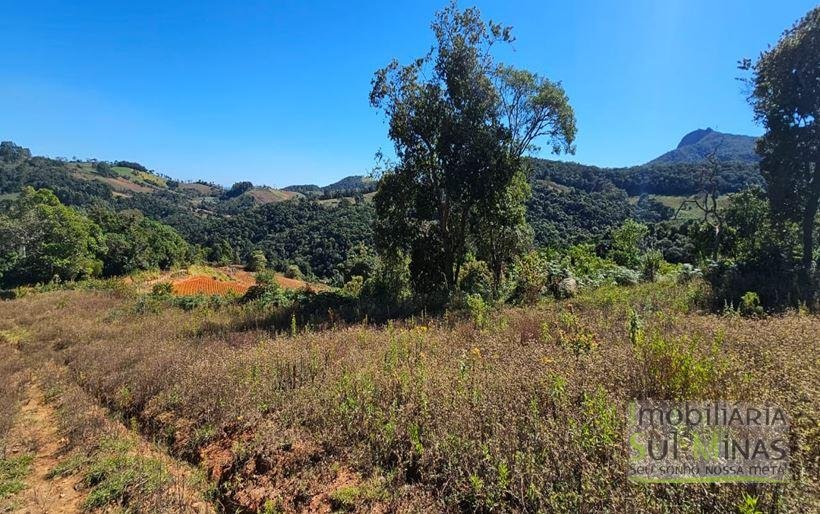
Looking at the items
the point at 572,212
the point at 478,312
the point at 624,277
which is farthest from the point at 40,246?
the point at 572,212

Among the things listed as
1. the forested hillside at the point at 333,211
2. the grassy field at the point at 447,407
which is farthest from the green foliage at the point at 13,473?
the forested hillside at the point at 333,211

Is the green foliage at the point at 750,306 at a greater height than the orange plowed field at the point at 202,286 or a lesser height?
greater

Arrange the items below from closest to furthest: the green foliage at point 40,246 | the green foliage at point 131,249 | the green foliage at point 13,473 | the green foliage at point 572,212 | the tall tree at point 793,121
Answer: the green foliage at point 13,473
the tall tree at point 793,121
the green foliage at point 40,246
the green foliage at point 131,249
the green foliage at point 572,212

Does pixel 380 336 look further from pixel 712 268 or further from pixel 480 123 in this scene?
pixel 712 268

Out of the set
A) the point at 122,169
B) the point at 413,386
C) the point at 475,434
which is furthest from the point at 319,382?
the point at 122,169

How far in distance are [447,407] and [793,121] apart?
47.0 ft

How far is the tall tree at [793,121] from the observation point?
1072 centimetres

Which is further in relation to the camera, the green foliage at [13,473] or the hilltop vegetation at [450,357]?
the green foliage at [13,473]

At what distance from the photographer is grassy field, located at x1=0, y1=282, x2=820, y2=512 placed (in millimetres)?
3018

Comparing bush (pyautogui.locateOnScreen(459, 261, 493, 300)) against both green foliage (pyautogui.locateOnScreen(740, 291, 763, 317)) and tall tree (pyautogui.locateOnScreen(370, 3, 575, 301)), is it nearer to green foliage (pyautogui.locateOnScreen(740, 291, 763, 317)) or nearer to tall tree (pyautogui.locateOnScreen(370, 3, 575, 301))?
tall tree (pyautogui.locateOnScreen(370, 3, 575, 301))
